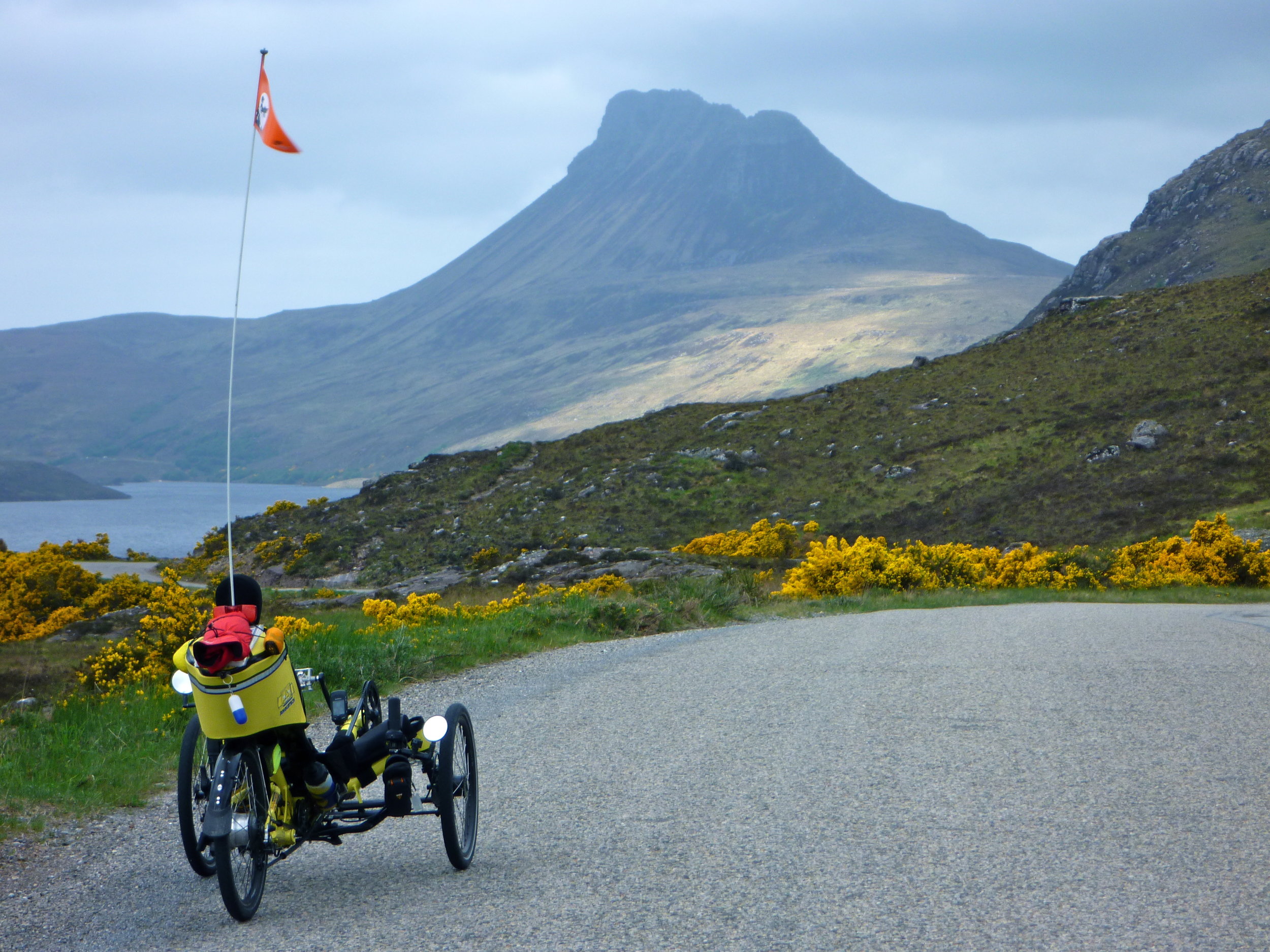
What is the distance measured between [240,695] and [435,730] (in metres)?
0.99

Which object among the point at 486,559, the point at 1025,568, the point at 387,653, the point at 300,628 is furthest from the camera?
the point at 486,559

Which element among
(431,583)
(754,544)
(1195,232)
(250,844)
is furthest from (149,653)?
(1195,232)

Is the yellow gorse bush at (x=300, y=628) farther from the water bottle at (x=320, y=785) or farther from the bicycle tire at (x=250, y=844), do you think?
the bicycle tire at (x=250, y=844)

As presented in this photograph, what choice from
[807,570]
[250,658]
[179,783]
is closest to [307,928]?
[179,783]

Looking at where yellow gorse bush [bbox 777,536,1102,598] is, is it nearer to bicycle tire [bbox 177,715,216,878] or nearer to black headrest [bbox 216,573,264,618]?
bicycle tire [bbox 177,715,216,878]

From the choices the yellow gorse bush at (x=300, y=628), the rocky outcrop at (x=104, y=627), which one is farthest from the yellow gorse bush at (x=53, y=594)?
the yellow gorse bush at (x=300, y=628)

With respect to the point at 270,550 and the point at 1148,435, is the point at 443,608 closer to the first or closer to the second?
the point at 270,550

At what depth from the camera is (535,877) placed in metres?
4.98

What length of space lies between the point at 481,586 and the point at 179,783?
1075 inches

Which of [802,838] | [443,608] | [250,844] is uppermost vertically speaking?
[250,844]

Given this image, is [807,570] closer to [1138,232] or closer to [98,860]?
[98,860]

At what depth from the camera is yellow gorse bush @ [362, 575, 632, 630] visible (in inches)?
635

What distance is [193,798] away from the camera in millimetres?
4879

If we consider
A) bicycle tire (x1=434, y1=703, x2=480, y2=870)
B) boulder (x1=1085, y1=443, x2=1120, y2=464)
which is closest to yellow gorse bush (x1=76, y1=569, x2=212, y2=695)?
bicycle tire (x1=434, y1=703, x2=480, y2=870)
